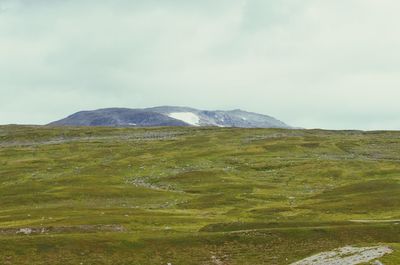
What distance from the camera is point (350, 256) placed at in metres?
44.5

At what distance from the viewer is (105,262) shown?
51656mm

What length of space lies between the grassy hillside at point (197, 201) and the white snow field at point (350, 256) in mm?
1389

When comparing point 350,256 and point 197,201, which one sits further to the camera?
point 197,201

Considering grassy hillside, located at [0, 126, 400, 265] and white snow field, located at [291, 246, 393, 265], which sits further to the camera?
grassy hillside, located at [0, 126, 400, 265]

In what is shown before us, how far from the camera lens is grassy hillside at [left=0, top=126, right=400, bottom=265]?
54.6 m

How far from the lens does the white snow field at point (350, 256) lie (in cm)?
4197

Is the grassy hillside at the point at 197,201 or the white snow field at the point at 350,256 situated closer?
the white snow field at the point at 350,256

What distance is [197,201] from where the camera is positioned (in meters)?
100

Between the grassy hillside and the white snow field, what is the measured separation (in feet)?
4.56

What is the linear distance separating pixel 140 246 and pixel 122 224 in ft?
56.7

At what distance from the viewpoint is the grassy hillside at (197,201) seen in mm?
54594


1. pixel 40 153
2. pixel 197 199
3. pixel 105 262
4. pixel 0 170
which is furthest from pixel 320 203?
pixel 40 153

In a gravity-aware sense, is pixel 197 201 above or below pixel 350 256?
below

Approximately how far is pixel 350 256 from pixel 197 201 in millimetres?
57318
